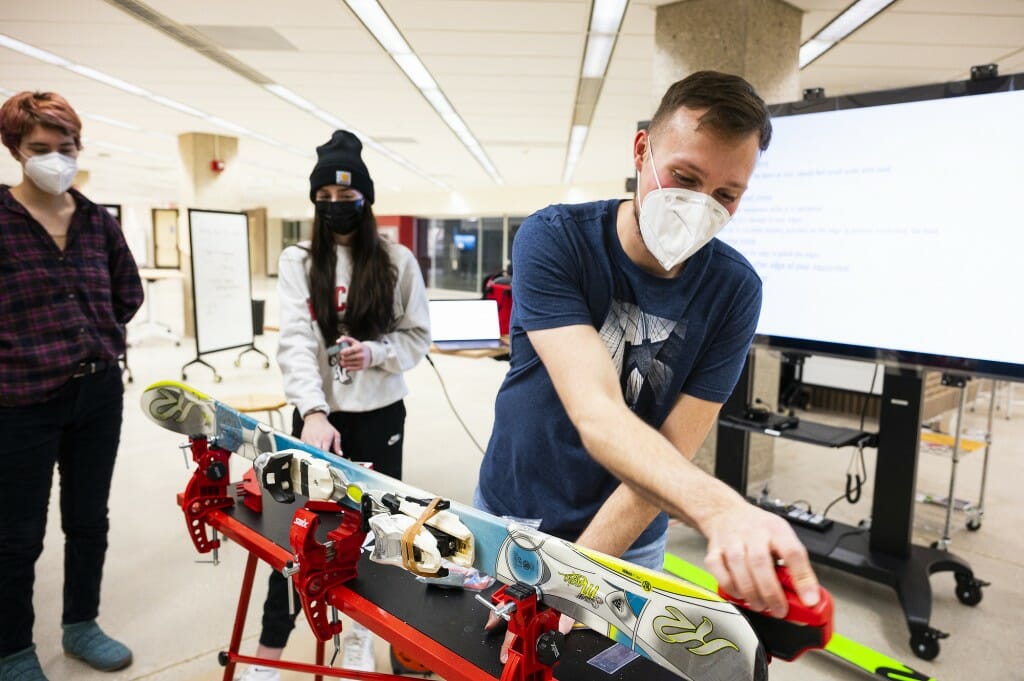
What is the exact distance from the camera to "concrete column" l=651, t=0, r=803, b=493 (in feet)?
11.4

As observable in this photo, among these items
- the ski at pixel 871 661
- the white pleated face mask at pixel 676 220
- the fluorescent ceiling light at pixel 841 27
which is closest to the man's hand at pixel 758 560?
the white pleated face mask at pixel 676 220

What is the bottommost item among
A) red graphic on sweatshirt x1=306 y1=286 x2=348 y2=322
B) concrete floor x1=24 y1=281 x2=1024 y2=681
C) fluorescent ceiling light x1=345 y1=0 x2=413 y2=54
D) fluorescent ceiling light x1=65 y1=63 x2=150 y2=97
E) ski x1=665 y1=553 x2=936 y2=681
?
concrete floor x1=24 y1=281 x2=1024 y2=681

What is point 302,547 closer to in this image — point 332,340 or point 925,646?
point 332,340

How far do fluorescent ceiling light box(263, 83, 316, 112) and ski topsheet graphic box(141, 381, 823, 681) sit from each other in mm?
5704

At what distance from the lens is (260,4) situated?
391cm

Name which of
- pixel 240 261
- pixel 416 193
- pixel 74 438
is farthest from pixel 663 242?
pixel 416 193

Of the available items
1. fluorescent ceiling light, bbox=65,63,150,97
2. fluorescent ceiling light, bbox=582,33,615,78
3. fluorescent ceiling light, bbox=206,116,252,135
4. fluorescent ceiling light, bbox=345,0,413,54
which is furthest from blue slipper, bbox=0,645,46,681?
fluorescent ceiling light, bbox=206,116,252,135

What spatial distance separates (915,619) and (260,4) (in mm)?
4622

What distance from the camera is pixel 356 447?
1992mm

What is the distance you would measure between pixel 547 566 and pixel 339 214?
1.40 m

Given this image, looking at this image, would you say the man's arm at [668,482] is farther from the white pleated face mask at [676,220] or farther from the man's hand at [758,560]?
the white pleated face mask at [676,220]

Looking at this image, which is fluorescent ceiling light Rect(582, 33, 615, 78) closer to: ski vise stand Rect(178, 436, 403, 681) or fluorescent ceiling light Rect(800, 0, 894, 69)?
fluorescent ceiling light Rect(800, 0, 894, 69)

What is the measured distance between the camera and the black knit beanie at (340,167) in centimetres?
189

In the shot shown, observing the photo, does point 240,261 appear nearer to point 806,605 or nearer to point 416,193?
point 806,605
